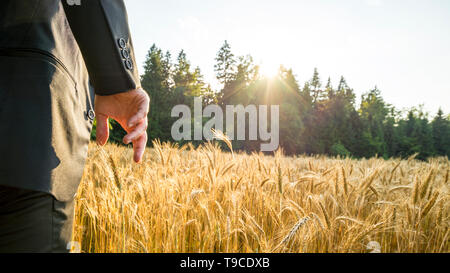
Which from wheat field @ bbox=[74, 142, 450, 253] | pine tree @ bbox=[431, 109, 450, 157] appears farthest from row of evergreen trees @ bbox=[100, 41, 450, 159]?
wheat field @ bbox=[74, 142, 450, 253]

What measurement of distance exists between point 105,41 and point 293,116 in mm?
25570

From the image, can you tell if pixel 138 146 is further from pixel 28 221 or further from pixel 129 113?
pixel 28 221

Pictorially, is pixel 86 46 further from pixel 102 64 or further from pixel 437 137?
pixel 437 137

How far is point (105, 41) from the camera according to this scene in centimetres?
72

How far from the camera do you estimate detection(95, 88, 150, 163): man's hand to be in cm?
86

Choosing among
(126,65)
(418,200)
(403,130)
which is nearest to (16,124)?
(126,65)

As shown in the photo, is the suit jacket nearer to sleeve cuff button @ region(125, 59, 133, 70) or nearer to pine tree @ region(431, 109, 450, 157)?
sleeve cuff button @ region(125, 59, 133, 70)

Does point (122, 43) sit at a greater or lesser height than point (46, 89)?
greater

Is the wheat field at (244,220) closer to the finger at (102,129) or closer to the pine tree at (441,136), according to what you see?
the finger at (102,129)

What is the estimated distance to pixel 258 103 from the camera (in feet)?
87.6

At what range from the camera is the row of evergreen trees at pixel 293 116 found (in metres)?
24.6

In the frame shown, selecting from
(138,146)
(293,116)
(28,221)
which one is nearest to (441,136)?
(293,116)

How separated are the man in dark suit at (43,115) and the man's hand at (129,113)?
179 mm
